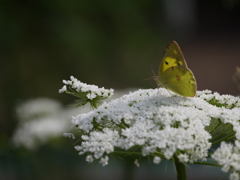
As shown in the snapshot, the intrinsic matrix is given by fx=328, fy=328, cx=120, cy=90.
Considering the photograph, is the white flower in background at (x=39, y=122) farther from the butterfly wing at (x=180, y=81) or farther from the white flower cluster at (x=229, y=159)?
the white flower cluster at (x=229, y=159)

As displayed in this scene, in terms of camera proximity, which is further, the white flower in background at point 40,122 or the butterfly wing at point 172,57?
the white flower in background at point 40,122

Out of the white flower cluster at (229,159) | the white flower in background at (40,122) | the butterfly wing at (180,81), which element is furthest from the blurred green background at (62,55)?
the white flower cluster at (229,159)

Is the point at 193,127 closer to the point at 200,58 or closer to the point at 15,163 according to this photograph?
the point at 15,163

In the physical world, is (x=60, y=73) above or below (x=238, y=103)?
above

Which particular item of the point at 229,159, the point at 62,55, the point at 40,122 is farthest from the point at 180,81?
the point at 62,55

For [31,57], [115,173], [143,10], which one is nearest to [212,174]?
[115,173]

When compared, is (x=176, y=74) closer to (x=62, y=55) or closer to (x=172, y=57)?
(x=172, y=57)

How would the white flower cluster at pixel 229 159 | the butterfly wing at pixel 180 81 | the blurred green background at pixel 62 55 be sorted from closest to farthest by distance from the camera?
the white flower cluster at pixel 229 159
the butterfly wing at pixel 180 81
the blurred green background at pixel 62 55
